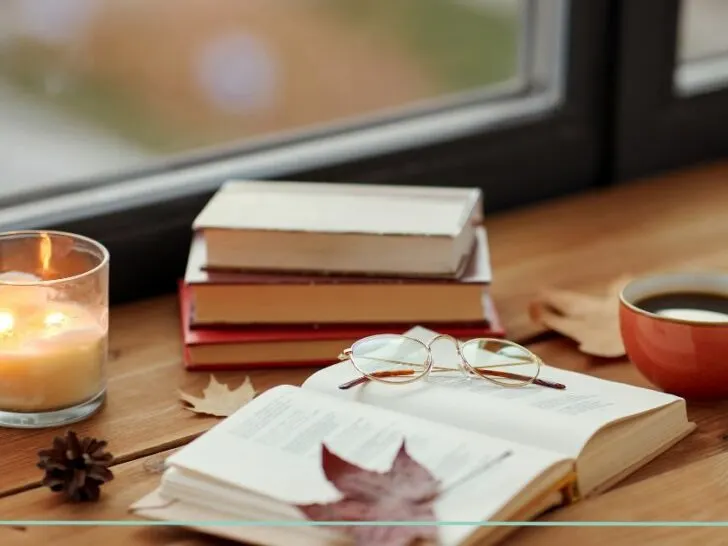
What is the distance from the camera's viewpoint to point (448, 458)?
34.1 inches

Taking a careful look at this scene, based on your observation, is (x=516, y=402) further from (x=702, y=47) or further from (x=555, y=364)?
(x=702, y=47)

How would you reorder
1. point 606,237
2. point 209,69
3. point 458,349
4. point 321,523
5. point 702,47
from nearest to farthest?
1. point 321,523
2. point 458,349
3. point 606,237
4. point 209,69
5. point 702,47

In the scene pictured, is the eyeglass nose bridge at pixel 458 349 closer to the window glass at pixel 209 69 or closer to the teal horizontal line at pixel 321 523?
the teal horizontal line at pixel 321 523

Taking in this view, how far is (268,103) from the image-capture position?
163 centimetres

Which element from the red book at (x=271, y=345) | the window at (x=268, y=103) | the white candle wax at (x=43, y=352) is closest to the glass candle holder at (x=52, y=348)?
the white candle wax at (x=43, y=352)

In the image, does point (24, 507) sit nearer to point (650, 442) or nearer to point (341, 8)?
point (650, 442)

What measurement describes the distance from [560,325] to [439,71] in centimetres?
59

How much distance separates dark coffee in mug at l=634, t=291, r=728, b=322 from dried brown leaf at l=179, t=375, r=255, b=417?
0.33 m

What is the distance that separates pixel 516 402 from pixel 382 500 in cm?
17

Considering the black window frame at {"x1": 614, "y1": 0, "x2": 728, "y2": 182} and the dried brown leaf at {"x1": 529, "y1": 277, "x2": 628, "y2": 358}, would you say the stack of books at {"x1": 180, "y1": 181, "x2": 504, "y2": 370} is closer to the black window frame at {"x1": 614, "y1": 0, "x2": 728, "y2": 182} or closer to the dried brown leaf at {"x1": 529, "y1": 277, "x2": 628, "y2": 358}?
the dried brown leaf at {"x1": 529, "y1": 277, "x2": 628, "y2": 358}

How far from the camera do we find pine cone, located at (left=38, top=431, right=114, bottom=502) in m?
0.91

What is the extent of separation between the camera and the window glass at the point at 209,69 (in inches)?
53.8

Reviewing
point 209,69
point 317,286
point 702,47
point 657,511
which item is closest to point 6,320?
point 317,286

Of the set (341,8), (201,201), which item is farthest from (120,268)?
(341,8)
